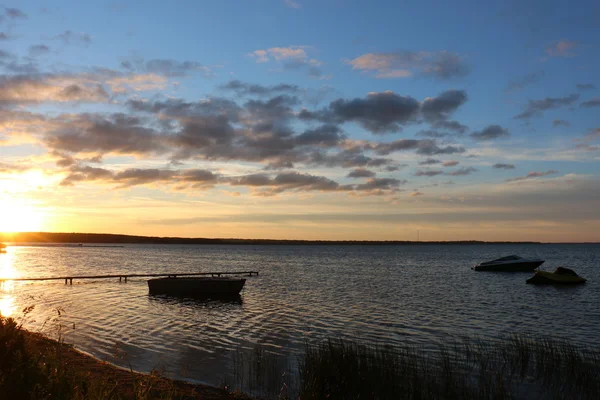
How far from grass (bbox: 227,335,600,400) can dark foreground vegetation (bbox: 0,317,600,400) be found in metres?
0.03

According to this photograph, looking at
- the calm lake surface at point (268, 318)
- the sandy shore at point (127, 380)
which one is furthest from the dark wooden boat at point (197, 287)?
the sandy shore at point (127, 380)

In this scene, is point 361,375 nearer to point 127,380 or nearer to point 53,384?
point 127,380

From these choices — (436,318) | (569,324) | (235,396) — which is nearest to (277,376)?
(235,396)

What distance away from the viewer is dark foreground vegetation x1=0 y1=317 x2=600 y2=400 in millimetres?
11711

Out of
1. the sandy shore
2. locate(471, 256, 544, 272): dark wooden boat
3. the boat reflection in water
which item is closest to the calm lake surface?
the boat reflection in water

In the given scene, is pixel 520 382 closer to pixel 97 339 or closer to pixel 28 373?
pixel 28 373

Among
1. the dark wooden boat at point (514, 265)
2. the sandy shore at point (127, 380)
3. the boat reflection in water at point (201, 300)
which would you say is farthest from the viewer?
the dark wooden boat at point (514, 265)

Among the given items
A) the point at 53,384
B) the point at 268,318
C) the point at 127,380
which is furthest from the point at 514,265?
the point at 53,384

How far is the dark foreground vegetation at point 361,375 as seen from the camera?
38.4 ft

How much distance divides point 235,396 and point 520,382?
9901 millimetres

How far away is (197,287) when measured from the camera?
44188mm

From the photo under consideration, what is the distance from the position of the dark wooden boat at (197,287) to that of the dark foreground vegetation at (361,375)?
2463cm

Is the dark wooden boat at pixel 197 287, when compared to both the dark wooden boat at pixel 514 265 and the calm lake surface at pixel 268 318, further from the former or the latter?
the dark wooden boat at pixel 514 265

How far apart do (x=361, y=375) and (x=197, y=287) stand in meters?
32.0
